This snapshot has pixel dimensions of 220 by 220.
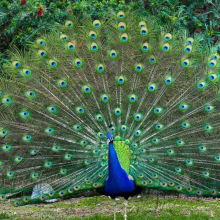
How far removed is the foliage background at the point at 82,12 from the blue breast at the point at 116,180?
2.99 meters

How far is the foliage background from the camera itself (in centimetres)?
Answer: 674

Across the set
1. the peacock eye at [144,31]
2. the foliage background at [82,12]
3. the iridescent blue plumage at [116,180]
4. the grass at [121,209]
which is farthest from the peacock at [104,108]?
the foliage background at [82,12]

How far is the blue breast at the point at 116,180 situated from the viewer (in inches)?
171

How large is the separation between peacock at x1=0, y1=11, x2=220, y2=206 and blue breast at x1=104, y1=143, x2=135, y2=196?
267 millimetres

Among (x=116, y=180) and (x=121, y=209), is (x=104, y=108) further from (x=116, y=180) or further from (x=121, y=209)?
(x=121, y=209)

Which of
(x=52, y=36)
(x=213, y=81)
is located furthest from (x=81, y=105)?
(x=213, y=81)

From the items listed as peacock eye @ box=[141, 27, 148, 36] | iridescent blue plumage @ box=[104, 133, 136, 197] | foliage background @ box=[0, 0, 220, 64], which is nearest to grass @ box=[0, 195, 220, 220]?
iridescent blue plumage @ box=[104, 133, 136, 197]

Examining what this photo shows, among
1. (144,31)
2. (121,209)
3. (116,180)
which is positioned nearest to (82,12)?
(144,31)

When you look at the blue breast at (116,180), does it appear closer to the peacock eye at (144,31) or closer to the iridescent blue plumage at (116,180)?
the iridescent blue plumage at (116,180)

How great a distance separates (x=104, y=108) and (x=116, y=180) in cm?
92

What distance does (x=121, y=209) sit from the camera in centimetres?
561

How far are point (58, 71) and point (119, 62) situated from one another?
74 cm

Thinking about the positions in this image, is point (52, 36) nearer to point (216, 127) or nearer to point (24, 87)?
point (24, 87)

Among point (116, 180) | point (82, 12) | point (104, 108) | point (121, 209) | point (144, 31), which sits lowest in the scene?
point (121, 209)
